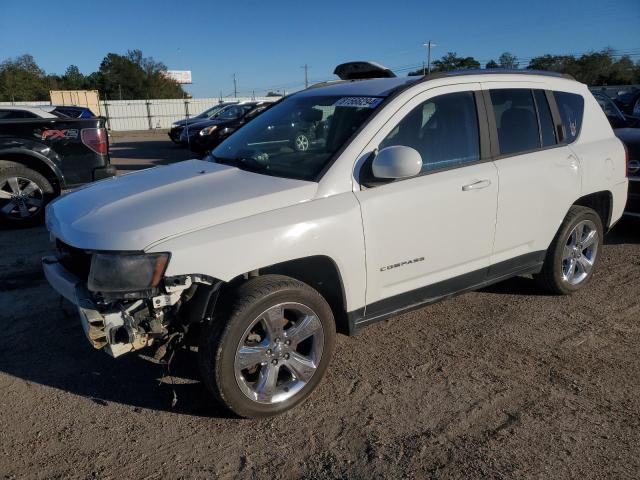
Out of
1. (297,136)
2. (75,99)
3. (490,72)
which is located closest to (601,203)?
(490,72)

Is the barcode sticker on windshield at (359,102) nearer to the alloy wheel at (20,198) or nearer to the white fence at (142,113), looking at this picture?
Result: the alloy wheel at (20,198)

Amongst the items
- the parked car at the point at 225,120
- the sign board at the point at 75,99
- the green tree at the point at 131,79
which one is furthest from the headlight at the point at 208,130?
the green tree at the point at 131,79

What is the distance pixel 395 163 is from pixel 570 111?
231 cm

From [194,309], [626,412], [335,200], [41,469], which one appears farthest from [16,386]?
[626,412]

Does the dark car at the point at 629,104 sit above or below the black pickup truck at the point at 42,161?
above

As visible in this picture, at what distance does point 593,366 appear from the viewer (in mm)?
3508

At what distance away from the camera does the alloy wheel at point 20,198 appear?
22.5 ft

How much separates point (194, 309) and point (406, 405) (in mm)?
1344

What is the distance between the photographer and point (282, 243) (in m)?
2.83

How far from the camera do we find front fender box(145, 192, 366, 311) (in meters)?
2.64

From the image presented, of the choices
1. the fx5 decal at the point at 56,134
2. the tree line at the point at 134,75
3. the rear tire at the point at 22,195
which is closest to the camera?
the rear tire at the point at 22,195

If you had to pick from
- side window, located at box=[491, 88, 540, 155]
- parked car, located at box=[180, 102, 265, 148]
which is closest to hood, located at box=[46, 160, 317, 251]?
side window, located at box=[491, 88, 540, 155]

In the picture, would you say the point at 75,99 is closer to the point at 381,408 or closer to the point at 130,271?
the point at 130,271

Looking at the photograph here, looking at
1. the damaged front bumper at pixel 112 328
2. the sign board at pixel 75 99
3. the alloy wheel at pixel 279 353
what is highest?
the sign board at pixel 75 99
